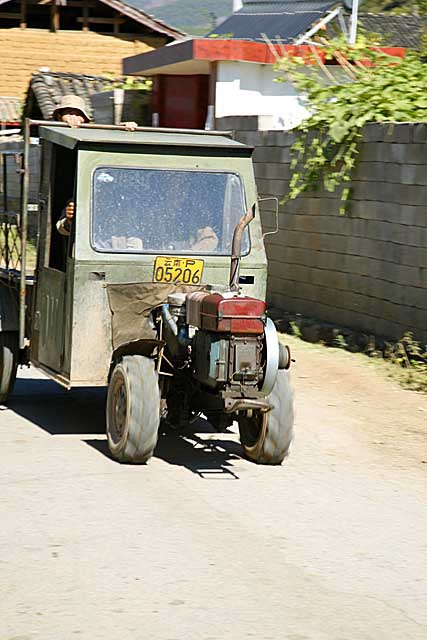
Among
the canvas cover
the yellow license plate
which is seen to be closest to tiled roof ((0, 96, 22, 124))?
the yellow license plate


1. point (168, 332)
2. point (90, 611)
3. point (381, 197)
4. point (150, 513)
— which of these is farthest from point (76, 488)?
point (381, 197)

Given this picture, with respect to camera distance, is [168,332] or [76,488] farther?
[168,332]

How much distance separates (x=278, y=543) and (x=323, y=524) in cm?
49

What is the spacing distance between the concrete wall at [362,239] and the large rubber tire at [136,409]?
A: 444 cm

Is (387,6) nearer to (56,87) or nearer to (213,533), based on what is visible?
(56,87)

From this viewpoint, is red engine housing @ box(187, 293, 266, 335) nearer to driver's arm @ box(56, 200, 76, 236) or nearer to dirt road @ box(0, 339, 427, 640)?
dirt road @ box(0, 339, 427, 640)

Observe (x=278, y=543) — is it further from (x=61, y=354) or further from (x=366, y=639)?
(x=61, y=354)

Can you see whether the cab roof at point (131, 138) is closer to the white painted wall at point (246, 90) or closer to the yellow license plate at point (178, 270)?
the yellow license plate at point (178, 270)

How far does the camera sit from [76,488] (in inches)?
282

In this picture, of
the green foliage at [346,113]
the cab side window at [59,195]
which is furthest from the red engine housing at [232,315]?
the green foliage at [346,113]

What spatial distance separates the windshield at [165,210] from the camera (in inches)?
322

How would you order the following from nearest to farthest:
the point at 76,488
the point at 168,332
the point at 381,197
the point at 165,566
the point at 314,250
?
the point at 165,566 < the point at 76,488 < the point at 168,332 < the point at 381,197 < the point at 314,250

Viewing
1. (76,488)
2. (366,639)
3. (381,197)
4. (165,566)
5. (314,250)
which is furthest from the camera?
(314,250)

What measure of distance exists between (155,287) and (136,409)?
3.18ft
